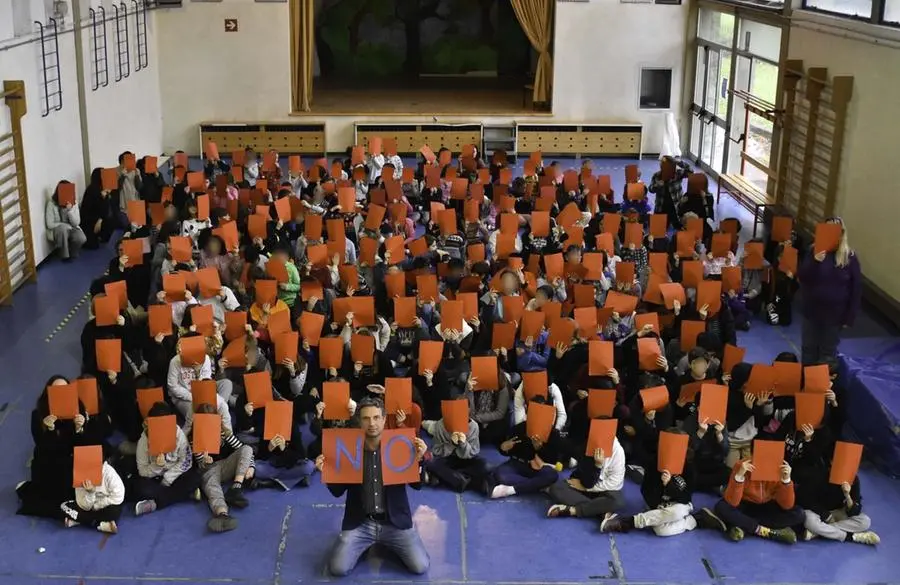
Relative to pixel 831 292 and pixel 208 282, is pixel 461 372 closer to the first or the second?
pixel 208 282

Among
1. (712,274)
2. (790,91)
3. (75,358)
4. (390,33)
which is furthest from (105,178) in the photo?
(390,33)

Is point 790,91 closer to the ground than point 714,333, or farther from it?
farther from it

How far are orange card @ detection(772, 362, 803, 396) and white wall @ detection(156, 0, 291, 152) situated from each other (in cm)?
1297

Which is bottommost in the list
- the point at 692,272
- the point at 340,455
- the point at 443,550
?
the point at 443,550

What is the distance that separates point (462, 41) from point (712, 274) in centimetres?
1428

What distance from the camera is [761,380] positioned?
7.16 m

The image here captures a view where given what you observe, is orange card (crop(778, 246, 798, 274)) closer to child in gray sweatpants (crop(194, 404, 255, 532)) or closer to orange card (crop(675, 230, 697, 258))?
orange card (crop(675, 230, 697, 258))

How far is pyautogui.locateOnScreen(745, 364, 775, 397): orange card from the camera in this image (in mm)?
7137

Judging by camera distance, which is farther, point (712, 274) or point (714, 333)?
point (712, 274)

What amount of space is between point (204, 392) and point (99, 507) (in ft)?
3.26

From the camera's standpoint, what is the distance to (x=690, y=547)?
638cm

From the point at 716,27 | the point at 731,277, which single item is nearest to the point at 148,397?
the point at 731,277

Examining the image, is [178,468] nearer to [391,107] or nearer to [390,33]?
[391,107]

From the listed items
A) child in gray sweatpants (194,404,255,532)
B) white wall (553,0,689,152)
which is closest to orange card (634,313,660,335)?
child in gray sweatpants (194,404,255,532)
